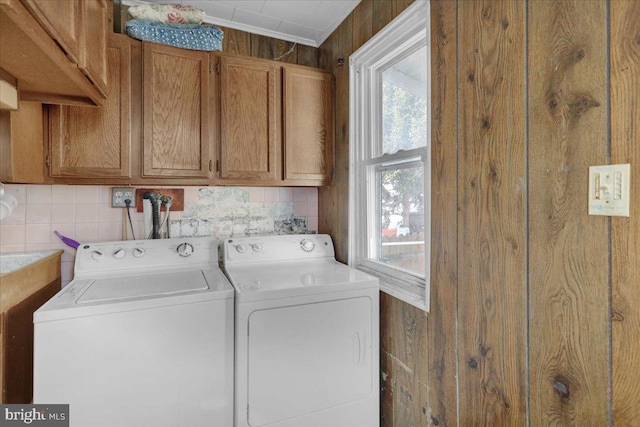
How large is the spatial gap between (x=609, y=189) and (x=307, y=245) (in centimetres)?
159

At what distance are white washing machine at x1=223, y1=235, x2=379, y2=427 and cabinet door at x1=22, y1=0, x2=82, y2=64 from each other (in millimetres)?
1137

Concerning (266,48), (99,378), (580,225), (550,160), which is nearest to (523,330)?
(580,225)

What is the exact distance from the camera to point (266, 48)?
2242mm

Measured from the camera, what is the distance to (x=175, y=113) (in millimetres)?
1732

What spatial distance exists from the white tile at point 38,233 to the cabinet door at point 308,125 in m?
1.40

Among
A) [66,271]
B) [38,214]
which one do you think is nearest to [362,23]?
[38,214]

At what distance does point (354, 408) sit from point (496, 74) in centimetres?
163

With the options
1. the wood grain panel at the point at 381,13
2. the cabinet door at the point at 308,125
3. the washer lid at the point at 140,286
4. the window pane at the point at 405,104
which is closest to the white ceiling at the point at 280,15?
the wood grain panel at the point at 381,13

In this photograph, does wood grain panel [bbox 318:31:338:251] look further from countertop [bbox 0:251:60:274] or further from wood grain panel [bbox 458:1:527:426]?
countertop [bbox 0:251:60:274]

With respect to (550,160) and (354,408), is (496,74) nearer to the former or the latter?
(550,160)

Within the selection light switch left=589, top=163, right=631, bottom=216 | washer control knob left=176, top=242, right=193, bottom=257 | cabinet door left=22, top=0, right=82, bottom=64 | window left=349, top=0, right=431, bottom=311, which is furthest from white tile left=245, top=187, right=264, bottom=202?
light switch left=589, top=163, right=631, bottom=216

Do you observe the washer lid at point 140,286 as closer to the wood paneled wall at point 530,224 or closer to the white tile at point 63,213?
the white tile at point 63,213

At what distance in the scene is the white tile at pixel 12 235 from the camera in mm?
1666

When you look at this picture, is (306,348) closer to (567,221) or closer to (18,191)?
(567,221)
